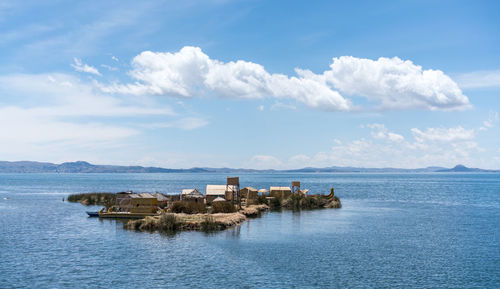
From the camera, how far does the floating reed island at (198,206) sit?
52.5 metres

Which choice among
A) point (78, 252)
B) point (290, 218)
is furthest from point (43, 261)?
point (290, 218)

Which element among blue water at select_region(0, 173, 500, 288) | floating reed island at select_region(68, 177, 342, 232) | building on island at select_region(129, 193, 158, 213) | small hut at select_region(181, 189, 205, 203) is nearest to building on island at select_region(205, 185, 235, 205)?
floating reed island at select_region(68, 177, 342, 232)

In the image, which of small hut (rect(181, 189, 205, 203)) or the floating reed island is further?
small hut (rect(181, 189, 205, 203))

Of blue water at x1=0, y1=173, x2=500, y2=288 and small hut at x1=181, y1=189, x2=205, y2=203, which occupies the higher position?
small hut at x1=181, y1=189, x2=205, y2=203

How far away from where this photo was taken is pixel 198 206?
63.9 m

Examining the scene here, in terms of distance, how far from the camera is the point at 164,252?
127 feet

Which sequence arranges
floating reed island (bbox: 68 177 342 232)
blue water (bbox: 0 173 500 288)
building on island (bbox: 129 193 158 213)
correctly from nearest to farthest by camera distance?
1. blue water (bbox: 0 173 500 288)
2. floating reed island (bbox: 68 177 342 232)
3. building on island (bbox: 129 193 158 213)

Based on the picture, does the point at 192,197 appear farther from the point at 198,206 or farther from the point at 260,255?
the point at 260,255

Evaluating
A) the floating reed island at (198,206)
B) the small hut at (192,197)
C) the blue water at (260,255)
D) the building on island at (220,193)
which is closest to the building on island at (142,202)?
the floating reed island at (198,206)

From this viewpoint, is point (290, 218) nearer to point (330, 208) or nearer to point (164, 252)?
point (330, 208)

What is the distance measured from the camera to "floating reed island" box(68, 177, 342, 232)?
52500mm

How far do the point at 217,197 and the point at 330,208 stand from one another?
74.6ft

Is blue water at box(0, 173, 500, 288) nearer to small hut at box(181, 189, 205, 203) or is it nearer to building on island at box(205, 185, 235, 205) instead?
building on island at box(205, 185, 235, 205)

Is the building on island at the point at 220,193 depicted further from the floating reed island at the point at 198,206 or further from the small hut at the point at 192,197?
the small hut at the point at 192,197
